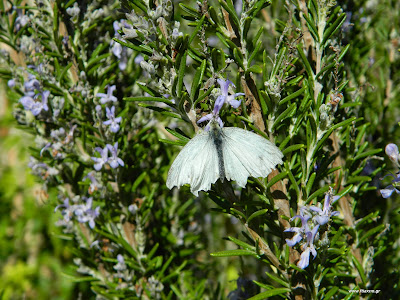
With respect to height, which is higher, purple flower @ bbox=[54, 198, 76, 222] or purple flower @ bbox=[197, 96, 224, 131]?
purple flower @ bbox=[197, 96, 224, 131]

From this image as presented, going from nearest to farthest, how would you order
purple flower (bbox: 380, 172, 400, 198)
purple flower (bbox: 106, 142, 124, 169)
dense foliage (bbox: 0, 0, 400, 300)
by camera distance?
purple flower (bbox: 380, 172, 400, 198) → dense foliage (bbox: 0, 0, 400, 300) → purple flower (bbox: 106, 142, 124, 169)

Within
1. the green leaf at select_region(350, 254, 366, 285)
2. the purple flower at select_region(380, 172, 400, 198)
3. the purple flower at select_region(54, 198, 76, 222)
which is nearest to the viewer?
the purple flower at select_region(380, 172, 400, 198)

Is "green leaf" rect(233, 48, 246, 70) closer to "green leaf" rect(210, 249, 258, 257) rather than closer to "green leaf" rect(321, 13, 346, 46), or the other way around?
"green leaf" rect(321, 13, 346, 46)

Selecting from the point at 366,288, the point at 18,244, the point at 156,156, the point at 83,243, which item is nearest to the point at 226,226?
the point at 156,156

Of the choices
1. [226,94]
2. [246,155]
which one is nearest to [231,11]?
[226,94]

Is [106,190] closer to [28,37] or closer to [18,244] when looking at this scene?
[28,37]

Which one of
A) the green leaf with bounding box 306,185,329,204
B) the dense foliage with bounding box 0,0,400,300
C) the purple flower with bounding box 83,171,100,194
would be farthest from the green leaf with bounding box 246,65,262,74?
the purple flower with bounding box 83,171,100,194
